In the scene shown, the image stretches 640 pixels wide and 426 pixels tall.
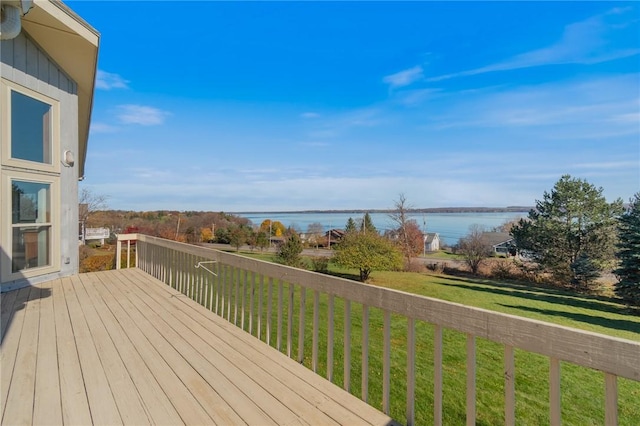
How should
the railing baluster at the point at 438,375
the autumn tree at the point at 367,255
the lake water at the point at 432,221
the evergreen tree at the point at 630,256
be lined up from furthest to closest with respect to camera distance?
the lake water at the point at 432,221, the evergreen tree at the point at 630,256, the autumn tree at the point at 367,255, the railing baluster at the point at 438,375

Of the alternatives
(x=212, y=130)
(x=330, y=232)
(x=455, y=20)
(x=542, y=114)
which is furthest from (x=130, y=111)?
(x=330, y=232)

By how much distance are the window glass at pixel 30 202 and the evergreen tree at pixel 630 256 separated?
19688mm

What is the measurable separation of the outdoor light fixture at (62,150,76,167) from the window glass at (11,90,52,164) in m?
0.19

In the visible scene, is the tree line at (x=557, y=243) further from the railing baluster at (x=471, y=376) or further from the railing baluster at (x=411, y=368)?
the railing baluster at (x=471, y=376)

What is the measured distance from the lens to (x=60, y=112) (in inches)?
175

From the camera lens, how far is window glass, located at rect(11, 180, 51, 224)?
379cm

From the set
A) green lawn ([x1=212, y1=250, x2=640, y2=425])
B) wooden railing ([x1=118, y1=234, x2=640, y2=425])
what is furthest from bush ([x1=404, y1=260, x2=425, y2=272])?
wooden railing ([x1=118, y1=234, x2=640, y2=425])

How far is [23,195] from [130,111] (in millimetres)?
7351

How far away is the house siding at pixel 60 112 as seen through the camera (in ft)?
12.3

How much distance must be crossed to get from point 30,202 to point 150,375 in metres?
3.62

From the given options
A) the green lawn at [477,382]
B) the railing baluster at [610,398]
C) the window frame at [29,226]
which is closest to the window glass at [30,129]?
the window frame at [29,226]

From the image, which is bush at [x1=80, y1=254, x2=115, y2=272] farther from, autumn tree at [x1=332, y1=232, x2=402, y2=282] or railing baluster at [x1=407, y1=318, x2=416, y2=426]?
railing baluster at [x1=407, y1=318, x2=416, y2=426]

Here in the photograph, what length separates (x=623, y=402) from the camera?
3900mm

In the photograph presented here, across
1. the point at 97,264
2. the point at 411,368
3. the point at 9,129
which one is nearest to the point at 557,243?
the point at 411,368
